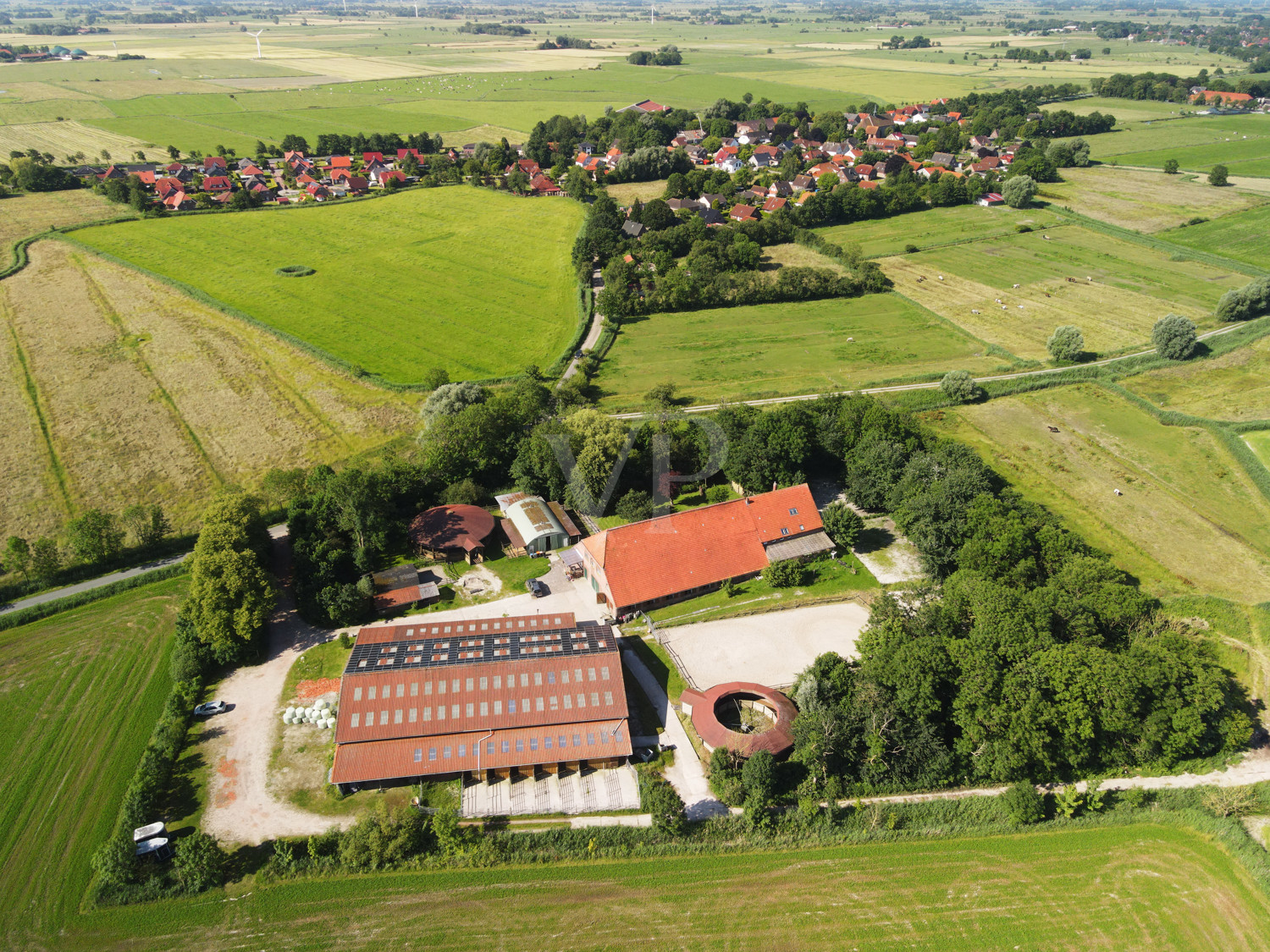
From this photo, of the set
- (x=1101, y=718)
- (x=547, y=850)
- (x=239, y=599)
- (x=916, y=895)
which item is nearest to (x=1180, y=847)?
(x=1101, y=718)

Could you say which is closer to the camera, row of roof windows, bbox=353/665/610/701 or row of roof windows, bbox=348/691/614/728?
row of roof windows, bbox=348/691/614/728

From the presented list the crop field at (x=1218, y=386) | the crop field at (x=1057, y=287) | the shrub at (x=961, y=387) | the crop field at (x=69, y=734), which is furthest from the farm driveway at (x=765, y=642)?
the crop field at (x=1057, y=287)

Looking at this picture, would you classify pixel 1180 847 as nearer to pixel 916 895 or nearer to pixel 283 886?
pixel 916 895

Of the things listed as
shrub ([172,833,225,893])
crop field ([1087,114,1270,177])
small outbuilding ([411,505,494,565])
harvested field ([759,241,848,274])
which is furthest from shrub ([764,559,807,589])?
crop field ([1087,114,1270,177])

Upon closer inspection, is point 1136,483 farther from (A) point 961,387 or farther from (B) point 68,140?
(B) point 68,140

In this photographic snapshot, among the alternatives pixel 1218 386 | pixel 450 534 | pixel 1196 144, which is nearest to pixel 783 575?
pixel 450 534

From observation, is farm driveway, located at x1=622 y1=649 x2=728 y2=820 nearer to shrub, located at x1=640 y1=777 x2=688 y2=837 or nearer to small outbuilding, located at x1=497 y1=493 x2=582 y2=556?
shrub, located at x1=640 y1=777 x2=688 y2=837
